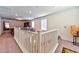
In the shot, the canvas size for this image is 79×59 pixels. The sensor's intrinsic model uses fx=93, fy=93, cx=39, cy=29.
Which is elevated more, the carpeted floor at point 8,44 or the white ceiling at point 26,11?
the white ceiling at point 26,11

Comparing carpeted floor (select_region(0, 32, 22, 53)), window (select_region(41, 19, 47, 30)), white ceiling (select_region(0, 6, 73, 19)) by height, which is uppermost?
white ceiling (select_region(0, 6, 73, 19))

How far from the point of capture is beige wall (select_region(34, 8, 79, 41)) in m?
1.40

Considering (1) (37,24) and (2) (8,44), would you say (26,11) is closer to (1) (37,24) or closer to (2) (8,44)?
(1) (37,24)

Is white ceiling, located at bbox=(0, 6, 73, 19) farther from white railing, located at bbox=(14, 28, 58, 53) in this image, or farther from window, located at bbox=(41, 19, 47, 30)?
white railing, located at bbox=(14, 28, 58, 53)

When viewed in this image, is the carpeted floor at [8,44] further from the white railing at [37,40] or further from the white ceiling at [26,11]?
the white ceiling at [26,11]

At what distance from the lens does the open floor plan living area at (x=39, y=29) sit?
1.40 meters

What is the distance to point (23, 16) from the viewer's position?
1.48m

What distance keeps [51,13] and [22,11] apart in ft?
1.47

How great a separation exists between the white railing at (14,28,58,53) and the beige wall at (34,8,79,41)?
0.10 m

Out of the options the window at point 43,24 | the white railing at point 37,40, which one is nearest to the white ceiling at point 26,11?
the window at point 43,24

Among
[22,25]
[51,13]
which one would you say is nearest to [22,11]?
[22,25]

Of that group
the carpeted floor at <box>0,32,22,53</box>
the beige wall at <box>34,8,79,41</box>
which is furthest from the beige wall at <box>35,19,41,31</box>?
the carpeted floor at <box>0,32,22,53</box>

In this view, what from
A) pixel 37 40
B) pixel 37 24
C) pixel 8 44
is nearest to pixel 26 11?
pixel 37 24
